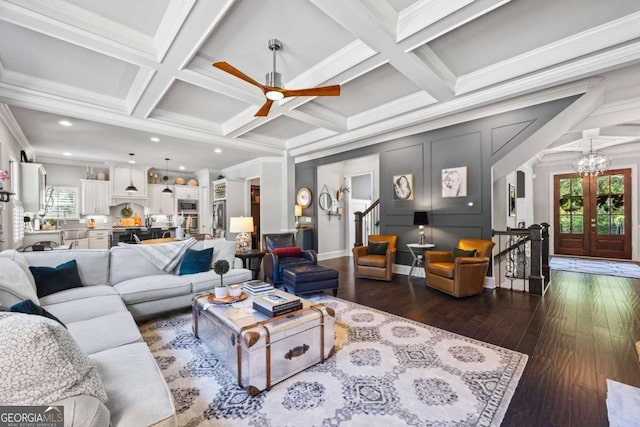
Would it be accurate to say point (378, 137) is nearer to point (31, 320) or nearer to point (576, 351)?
point (576, 351)

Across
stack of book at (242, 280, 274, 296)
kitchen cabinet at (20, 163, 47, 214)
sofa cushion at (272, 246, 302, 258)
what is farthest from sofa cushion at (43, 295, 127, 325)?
kitchen cabinet at (20, 163, 47, 214)

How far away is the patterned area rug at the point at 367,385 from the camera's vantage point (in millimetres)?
1635

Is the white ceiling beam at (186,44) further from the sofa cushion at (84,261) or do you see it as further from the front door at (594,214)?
the front door at (594,214)

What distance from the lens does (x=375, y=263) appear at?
477 cm

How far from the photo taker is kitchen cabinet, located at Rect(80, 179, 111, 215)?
7.08 metres

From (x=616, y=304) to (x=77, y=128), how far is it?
8.56m

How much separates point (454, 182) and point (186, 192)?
7736 mm

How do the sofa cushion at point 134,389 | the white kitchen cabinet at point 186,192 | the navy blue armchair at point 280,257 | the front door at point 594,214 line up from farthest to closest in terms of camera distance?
the white kitchen cabinet at point 186,192 → the front door at point 594,214 → the navy blue armchair at point 280,257 → the sofa cushion at point 134,389

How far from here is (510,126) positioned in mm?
4039

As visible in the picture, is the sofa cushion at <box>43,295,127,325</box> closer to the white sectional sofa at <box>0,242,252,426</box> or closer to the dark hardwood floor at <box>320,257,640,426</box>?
the white sectional sofa at <box>0,242,252,426</box>

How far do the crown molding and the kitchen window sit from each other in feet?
4.41

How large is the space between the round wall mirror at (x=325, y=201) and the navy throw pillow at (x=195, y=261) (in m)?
3.86

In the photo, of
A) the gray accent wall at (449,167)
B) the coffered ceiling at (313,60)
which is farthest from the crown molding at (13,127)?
the gray accent wall at (449,167)

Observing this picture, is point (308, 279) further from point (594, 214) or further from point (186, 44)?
point (594, 214)
